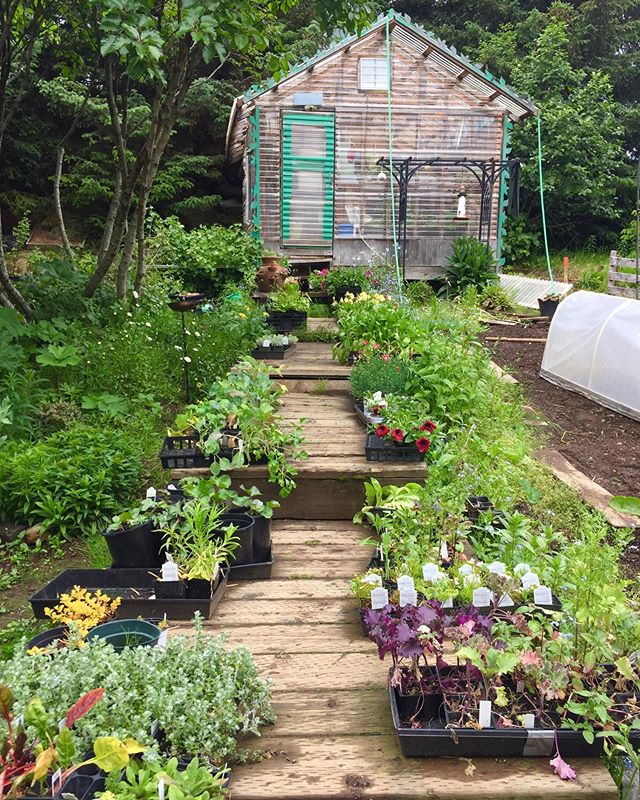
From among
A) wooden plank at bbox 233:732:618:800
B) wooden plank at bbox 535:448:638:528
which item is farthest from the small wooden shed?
wooden plank at bbox 233:732:618:800

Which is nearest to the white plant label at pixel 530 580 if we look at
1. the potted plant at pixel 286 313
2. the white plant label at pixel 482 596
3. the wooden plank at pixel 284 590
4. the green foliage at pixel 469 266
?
the white plant label at pixel 482 596

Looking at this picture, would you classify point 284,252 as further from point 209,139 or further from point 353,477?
point 353,477

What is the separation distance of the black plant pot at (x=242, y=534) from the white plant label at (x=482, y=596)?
108 centimetres

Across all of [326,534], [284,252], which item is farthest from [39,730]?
[284,252]

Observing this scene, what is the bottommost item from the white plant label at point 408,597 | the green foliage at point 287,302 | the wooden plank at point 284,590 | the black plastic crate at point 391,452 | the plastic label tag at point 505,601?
the wooden plank at point 284,590

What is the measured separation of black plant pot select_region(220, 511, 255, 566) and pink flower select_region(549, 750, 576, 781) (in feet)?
5.16

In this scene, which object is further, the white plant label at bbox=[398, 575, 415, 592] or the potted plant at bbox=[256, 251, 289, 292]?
the potted plant at bbox=[256, 251, 289, 292]

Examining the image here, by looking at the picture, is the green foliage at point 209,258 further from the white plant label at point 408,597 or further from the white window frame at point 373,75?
the white plant label at point 408,597

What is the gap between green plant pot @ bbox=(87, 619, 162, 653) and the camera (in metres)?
2.28

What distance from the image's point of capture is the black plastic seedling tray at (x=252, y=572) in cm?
311

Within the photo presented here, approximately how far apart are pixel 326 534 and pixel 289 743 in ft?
5.29

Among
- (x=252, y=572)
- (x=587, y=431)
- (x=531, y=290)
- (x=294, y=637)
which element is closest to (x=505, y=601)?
(x=294, y=637)

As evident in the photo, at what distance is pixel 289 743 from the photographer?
6.67 feet

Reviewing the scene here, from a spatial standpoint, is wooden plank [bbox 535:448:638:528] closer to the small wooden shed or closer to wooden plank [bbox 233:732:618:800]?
wooden plank [bbox 233:732:618:800]
